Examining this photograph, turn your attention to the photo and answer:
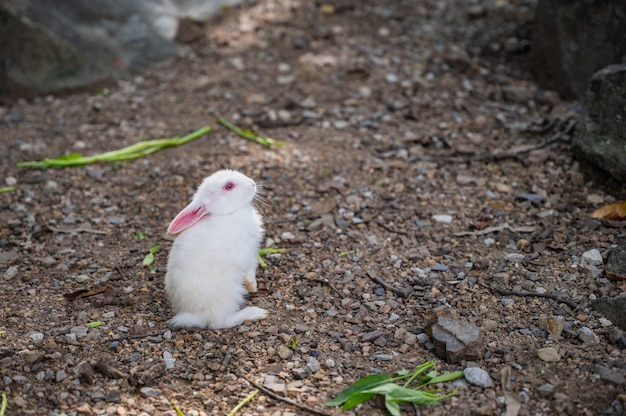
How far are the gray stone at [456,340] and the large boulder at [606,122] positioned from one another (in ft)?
5.90

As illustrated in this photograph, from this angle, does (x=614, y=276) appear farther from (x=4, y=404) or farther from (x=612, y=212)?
(x=4, y=404)

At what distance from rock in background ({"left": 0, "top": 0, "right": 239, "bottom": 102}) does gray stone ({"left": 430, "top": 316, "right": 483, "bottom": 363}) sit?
13.8 feet

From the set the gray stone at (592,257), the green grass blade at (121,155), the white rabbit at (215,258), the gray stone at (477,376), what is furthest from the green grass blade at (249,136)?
the gray stone at (477,376)

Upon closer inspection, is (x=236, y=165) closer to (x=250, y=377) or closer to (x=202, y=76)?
(x=202, y=76)

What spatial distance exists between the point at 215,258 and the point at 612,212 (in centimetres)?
236

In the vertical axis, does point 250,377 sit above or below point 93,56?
below

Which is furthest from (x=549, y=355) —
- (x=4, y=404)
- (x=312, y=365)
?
(x=4, y=404)

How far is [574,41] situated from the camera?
220 inches

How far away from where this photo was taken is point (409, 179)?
4.90 m

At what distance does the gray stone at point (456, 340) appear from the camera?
127 inches

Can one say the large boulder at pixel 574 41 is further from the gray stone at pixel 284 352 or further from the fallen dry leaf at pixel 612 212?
the gray stone at pixel 284 352

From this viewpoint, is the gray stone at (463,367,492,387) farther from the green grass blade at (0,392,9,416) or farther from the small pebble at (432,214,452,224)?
the green grass blade at (0,392,9,416)

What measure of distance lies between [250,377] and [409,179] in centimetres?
212

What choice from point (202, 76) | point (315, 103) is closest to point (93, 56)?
point (202, 76)
